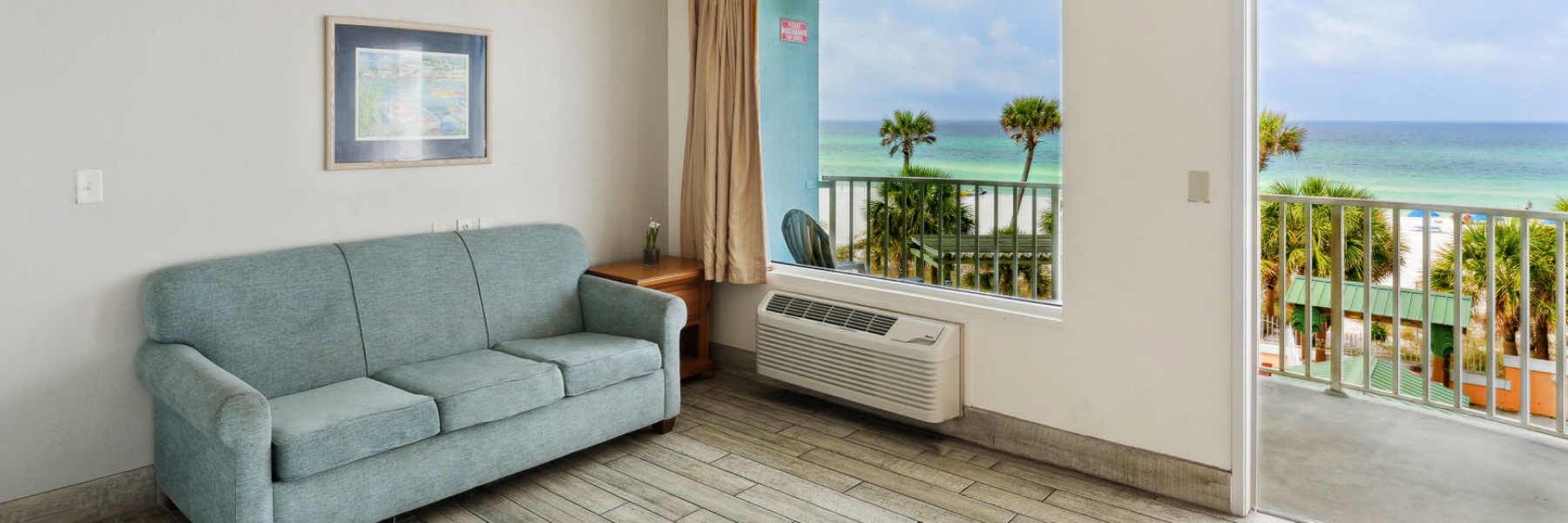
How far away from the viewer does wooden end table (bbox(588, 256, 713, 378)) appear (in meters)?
4.11

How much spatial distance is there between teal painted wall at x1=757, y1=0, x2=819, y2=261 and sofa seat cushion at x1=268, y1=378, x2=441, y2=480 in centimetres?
197

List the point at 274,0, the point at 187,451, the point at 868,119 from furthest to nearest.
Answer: the point at 868,119, the point at 274,0, the point at 187,451

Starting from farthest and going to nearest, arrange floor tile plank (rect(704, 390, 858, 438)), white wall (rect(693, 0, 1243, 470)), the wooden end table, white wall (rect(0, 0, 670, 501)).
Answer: the wooden end table, floor tile plank (rect(704, 390, 858, 438)), white wall (rect(693, 0, 1243, 470)), white wall (rect(0, 0, 670, 501))

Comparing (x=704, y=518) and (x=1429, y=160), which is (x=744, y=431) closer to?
(x=704, y=518)

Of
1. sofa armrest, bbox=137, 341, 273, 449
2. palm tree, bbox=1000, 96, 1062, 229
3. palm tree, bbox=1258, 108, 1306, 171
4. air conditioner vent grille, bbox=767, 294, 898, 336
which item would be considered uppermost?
palm tree, bbox=1000, 96, 1062, 229

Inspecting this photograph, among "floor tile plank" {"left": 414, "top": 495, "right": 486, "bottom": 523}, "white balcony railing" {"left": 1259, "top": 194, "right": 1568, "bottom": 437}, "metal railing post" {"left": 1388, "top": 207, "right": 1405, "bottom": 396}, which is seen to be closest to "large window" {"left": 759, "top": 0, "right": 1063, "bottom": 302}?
"white balcony railing" {"left": 1259, "top": 194, "right": 1568, "bottom": 437}

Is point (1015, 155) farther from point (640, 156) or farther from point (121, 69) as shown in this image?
point (121, 69)

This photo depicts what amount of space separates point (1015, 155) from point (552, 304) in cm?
200

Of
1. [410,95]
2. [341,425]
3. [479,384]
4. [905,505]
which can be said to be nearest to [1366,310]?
[905,505]

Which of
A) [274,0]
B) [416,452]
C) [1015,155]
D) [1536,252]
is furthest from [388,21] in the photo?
[1536,252]

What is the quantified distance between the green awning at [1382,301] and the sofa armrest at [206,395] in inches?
139

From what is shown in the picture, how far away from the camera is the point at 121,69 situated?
9.40ft

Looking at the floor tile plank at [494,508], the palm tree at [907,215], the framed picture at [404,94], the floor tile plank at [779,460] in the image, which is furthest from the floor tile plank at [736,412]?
the framed picture at [404,94]

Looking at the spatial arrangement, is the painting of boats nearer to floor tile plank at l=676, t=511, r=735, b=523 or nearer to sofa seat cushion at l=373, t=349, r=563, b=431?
sofa seat cushion at l=373, t=349, r=563, b=431
